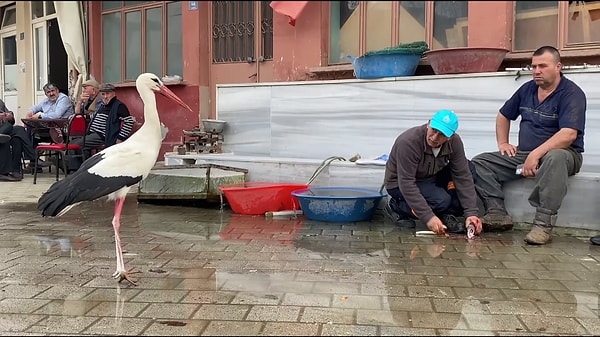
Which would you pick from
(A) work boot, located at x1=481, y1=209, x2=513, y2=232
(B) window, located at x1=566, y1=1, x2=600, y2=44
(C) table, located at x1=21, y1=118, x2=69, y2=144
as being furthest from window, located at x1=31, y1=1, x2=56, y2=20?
(C) table, located at x1=21, y1=118, x2=69, y2=144

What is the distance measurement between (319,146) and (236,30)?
9.28 ft

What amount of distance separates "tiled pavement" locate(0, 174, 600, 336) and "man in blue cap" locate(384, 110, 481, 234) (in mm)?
278

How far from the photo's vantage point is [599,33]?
6.10 m

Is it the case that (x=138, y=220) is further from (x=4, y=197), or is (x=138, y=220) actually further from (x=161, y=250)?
(x=4, y=197)

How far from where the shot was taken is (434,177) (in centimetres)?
519

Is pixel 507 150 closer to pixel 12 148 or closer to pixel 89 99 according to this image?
pixel 89 99

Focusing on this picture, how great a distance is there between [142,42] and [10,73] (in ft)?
15.5

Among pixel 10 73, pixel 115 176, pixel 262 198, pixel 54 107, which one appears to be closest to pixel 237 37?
pixel 54 107

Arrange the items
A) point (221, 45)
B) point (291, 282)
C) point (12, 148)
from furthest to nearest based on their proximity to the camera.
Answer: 1. point (12, 148)
2. point (221, 45)
3. point (291, 282)

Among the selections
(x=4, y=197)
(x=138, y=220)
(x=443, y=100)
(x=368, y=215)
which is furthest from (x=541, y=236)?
(x=4, y=197)

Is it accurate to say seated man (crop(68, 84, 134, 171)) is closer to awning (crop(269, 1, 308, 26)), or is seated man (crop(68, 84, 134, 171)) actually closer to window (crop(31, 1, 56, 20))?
window (crop(31, 1, 56, 20))

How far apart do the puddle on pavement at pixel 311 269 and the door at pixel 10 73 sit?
340 inches

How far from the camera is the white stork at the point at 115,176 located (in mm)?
3658

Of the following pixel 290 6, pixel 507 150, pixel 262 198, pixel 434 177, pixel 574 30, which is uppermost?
pixel 574 30
